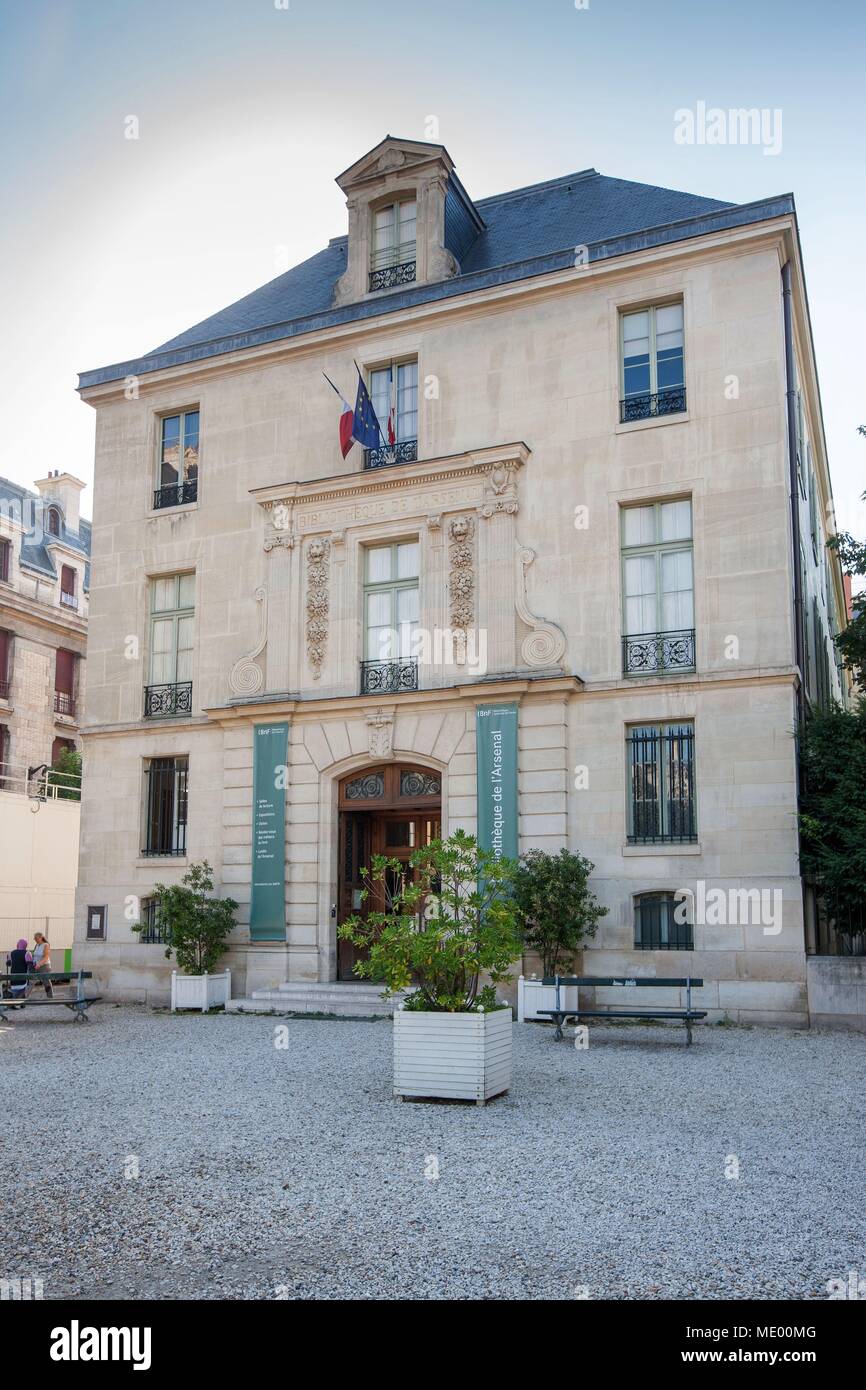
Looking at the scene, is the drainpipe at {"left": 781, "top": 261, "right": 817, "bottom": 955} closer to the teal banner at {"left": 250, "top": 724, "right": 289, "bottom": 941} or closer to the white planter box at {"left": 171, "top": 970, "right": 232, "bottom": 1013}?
the teal banner at {"left": 250, "top": 724, "right": 289, "bottom": 941}

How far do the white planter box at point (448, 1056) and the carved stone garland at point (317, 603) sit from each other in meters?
11.2

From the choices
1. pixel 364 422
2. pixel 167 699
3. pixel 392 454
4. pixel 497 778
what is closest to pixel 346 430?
pixel 364 422

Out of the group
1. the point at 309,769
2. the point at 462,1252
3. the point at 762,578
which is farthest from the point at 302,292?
the point at 462,1252

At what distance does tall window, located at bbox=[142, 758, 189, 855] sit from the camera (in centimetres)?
2202

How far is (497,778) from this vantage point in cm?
1862

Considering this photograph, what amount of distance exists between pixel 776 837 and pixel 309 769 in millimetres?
7873

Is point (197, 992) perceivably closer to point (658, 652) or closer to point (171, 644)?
point (171, 644)

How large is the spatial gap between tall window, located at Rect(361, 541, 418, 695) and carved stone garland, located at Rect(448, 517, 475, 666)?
899mm

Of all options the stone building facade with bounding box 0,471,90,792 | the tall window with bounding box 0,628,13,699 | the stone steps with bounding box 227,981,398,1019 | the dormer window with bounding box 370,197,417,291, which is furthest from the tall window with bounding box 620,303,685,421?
the tall window with bounding box 0,628,13,699

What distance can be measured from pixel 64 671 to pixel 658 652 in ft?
87.6

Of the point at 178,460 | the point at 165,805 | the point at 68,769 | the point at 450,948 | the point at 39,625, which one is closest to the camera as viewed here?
the point at 450,948

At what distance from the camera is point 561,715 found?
18.4 meters

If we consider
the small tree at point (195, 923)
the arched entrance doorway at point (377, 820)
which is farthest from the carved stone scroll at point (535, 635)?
the small tree at point (195, 923)
